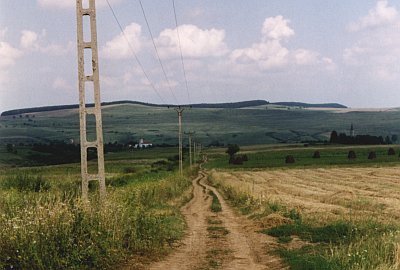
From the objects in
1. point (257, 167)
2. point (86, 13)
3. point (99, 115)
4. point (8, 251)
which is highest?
point (86, 13)

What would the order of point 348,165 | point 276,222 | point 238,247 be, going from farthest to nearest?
1. point 348,165
2. point 276,222
3. point 238,247

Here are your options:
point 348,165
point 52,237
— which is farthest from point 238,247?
point 348,165

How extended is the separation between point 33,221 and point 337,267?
5.76 meters

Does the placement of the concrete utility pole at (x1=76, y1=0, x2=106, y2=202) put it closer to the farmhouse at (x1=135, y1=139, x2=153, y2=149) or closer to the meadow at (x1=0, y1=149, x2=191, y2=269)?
the meadow at (x1=0, y1=149, x2=191, y2=269)

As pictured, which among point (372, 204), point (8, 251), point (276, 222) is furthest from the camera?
point (372, 204)

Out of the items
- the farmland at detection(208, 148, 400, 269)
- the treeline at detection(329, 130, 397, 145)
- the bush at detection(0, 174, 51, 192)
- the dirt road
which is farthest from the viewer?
the treeline at detection(329, 130, 397, 145)

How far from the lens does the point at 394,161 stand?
8344 cm

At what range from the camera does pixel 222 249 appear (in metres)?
14.1

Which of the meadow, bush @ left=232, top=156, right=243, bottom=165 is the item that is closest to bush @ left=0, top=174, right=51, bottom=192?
the meadow

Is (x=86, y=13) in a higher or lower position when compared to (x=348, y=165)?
higher

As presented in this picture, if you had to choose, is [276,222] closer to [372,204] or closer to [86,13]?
[372,204]

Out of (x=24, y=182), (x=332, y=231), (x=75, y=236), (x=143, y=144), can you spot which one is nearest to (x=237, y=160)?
(x=24, y=182)

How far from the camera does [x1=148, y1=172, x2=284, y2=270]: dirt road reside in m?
11.9

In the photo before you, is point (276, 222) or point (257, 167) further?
point (257, 167)
